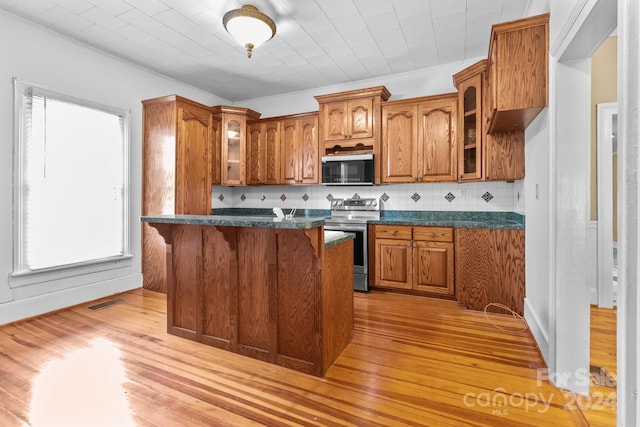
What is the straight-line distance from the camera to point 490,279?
301cm

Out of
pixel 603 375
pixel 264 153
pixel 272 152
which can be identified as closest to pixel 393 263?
pixel 603 375

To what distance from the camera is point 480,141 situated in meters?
3.26

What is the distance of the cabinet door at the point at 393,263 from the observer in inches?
140

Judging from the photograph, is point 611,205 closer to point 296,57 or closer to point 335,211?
point 335,211

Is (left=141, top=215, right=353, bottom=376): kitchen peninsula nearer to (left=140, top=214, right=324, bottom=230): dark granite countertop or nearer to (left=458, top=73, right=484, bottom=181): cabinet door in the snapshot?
(left=140, top=214, right=324, bottom=230): dark granite countertop

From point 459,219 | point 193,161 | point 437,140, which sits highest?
point 437,140

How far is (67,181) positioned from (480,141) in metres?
4.30

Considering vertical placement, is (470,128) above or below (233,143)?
below

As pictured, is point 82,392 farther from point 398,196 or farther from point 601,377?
point 398,196

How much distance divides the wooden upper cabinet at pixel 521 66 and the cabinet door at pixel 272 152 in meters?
3.00

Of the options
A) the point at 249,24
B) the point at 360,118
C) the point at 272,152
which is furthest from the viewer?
the point at 272,152

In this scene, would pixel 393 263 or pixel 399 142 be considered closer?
pixel 393 263


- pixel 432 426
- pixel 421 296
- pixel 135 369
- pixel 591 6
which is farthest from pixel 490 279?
pixel 135 369

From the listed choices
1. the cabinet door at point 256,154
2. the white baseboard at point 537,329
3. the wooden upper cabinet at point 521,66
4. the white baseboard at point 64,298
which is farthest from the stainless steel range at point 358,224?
the white baseboard at point 64,298
